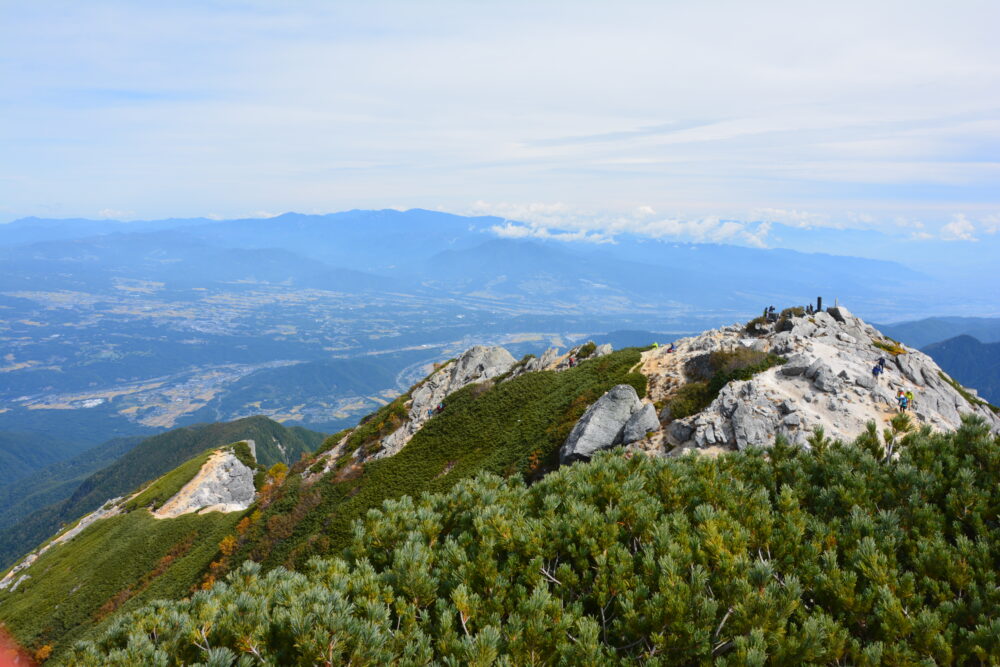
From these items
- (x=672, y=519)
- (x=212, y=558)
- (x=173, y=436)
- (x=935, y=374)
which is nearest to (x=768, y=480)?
(x=672, y=519)

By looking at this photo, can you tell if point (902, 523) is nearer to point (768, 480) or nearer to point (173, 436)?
point (768, 480)

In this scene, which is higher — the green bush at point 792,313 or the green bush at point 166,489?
the green bush at point 792,313

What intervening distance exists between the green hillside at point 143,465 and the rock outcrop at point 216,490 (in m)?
87.3

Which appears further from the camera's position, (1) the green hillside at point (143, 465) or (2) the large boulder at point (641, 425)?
(1) the green hillside at point (143, 465)

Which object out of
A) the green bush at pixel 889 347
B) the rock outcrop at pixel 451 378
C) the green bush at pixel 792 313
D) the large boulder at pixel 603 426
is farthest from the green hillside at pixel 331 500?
the green bush at pixel 889 347

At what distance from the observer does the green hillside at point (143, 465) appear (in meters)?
171

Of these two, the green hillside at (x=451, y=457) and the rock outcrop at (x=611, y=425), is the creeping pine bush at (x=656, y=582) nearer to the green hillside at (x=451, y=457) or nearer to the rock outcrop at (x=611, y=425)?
the rock outcrop at (x=611, y=425)

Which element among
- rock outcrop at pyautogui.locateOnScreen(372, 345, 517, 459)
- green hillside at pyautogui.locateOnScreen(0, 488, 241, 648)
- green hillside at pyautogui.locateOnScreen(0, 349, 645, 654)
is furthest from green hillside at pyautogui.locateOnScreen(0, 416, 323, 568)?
rock outcrop at pyautogui.locateOnScreen(372, 345, 517, 459)

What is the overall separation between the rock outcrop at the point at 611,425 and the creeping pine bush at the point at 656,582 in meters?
15.6

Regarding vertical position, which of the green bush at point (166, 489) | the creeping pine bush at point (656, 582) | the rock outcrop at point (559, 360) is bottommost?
the green bush at point (166, 489)

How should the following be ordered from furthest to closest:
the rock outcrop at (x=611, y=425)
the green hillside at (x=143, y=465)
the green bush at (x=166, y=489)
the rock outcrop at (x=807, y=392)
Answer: the green hillside at (x=143, y=465) < the green bush at (x=166, y=489) < the rock outcrop at (x=611, y=425) < the rock outcrop at (x=807, y=392)

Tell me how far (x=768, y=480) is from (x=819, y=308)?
40683 millimetres

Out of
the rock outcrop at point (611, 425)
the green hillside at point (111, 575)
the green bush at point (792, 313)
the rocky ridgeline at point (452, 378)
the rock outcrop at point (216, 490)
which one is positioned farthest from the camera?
the rock outcrop at point (216, 490)

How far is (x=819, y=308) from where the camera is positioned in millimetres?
45156
